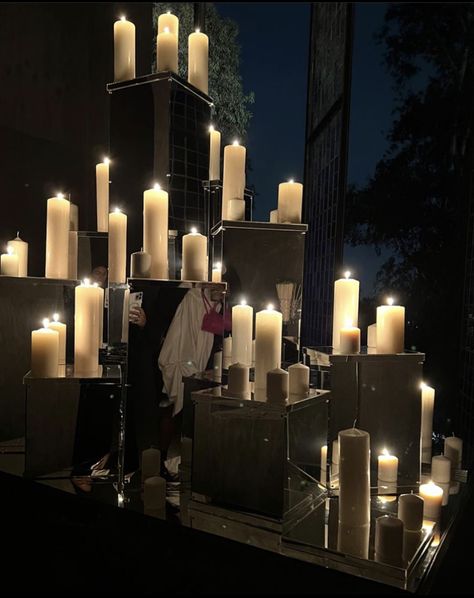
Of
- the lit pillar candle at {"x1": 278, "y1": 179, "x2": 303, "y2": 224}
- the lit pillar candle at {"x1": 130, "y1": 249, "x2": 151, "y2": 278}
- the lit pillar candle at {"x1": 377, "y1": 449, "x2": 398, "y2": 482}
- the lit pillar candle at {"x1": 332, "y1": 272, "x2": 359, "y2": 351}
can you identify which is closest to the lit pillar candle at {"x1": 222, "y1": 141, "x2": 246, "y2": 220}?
the lit pillar candle at {"x1": 278, "y1": 179, "x2": 303, "y2": 224}

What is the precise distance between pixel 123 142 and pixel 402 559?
1.24 metres

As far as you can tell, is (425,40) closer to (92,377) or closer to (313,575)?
(92,377)

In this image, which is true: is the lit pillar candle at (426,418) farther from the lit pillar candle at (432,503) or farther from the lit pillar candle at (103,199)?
the lit pillar candle at (103,199)

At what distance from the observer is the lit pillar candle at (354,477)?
1071 millimetres

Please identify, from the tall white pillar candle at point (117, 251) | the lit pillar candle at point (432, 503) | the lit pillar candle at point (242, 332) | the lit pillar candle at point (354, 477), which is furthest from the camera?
the tall white pillar candle at point (117, 251)

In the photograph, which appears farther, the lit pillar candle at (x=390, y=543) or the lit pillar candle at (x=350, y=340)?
the lit pillar candle at (x=350, y=340)

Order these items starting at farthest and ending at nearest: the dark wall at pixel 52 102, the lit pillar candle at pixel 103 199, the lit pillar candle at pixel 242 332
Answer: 1. the dark wall at pixel 52 102
2. the lit pillar candle at pixel 103 199
3. the lit pillar candle at pixel 242 332

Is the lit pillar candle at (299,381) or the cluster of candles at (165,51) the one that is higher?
the cluster of candles at (165,51)

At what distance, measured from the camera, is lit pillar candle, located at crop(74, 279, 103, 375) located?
51.1 inches

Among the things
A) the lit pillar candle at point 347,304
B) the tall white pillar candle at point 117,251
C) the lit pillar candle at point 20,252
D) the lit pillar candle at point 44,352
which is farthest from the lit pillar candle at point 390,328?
the lit pillar candle at point 20,252

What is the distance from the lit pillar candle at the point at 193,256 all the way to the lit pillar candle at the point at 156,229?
73 millimetres

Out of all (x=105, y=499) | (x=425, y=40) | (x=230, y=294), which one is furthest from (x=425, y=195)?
(x=105, y=499)

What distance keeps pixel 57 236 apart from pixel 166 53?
1.99 feet

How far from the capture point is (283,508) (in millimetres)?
1100
